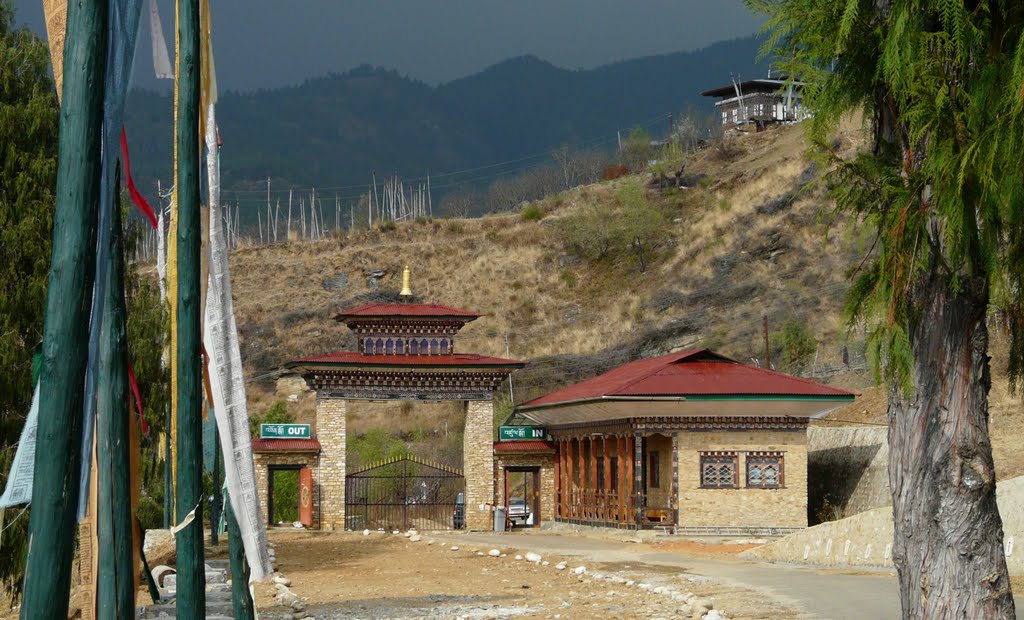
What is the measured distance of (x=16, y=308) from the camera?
1791 centimetres

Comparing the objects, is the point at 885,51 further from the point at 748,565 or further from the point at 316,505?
the point at 316,505

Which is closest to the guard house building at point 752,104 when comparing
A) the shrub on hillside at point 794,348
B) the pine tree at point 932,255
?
the shrub on hillside at point 794,348

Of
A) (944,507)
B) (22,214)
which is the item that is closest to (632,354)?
(22,214)

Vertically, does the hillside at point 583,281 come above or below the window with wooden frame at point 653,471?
above

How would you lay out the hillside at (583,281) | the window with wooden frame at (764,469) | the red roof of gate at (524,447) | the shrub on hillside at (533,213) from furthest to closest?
1. the shrub on hillside at (533,213)
2. the hillside at (583,281)
3. the red roof of gate at (524,447)
4. the window with wooden frame at (764,469)

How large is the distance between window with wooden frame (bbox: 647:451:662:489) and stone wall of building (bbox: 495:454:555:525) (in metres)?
3.10

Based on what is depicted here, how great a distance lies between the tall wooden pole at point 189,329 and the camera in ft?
31.8

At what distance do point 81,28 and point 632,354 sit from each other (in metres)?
59.1

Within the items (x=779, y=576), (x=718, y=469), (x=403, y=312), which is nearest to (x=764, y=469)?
(x=718, y=469)

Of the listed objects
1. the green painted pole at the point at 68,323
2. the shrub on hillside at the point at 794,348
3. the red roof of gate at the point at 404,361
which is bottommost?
the green painted pole at the point at 68,323

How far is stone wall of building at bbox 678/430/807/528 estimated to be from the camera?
105 ft

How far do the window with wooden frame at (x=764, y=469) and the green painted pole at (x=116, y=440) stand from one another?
23.9m

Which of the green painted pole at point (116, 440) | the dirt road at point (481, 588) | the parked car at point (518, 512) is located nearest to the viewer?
the green painted pole at point (116, 440)

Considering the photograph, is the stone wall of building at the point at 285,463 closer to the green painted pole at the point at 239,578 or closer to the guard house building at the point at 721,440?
the guard house building at the point at 721,440
